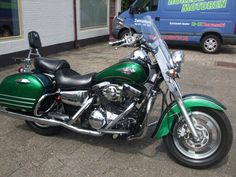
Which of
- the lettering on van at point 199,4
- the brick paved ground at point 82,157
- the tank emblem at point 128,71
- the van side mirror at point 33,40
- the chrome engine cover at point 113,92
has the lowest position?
the brick paved ground at point 82,157

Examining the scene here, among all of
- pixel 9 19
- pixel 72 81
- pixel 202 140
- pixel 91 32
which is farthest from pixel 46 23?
pixel 202 140

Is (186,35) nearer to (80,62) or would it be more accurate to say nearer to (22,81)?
(80,62)

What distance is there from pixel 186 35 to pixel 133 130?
789cm

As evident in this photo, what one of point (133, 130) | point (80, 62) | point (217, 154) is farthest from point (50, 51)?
point (217, 154)

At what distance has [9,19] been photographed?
7574 millimetres

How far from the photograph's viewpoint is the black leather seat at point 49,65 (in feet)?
11.8

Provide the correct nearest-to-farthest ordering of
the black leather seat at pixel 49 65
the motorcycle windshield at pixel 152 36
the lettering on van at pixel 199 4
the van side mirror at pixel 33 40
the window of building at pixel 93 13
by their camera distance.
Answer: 1. the motorcycle windshield at pixel 152 36
2. the black leather seat at pixel 49 65
3. the van side mirror at pixel 33 40
4. the lettering on van at pixel 199 4
5. the window of building at pixel 93 13

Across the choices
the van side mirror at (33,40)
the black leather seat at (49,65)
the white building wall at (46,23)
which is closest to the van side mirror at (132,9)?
the white building wall at (46,23)

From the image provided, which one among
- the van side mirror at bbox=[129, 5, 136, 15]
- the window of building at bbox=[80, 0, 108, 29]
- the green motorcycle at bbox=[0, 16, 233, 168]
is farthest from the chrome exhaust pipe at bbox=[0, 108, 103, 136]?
the van side mirror at bbox=[129, 5, 136, 15]

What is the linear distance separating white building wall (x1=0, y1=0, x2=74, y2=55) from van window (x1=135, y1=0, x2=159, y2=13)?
99.4 inches

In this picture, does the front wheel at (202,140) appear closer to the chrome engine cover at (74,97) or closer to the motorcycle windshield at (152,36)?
the motorcycle windshield at (152,36)

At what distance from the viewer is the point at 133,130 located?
3256 millimetres

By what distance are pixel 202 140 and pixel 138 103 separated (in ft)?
2.59

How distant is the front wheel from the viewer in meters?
3.04
